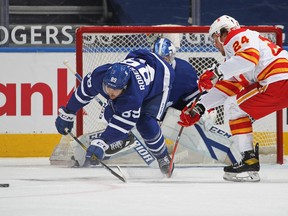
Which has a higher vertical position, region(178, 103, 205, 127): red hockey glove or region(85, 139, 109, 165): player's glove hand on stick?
region(178, 103, 205, 127): red hockey glove

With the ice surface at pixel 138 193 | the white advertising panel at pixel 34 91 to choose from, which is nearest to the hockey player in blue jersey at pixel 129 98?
the ice surface at pixel 138 193

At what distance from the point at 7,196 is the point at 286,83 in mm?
Answer: 1781

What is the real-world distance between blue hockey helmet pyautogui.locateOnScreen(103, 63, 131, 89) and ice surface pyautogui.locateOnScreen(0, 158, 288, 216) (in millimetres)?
505

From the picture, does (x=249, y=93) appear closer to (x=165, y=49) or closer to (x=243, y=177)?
(x=243, y=177)

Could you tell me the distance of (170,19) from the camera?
867cm

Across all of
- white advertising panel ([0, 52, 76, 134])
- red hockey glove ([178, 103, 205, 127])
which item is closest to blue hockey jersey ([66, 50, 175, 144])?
red hockey glove ([178, 103, 205, 127])

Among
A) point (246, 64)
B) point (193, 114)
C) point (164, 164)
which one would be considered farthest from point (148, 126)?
point (246, 64)

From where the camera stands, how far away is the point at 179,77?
706cm

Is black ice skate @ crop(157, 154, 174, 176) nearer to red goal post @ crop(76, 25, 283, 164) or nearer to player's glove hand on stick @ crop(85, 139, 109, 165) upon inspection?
player's glove hand on stick @ crop(85, 139, 109, 165)

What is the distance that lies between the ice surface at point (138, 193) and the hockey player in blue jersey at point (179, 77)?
467 millimetres

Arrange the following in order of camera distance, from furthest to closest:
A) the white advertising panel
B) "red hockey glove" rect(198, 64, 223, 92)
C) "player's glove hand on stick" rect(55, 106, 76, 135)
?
the white advertising panel
"red hockey glove" rect(198, 64, 223, 92)
"player's glove hand on stick" rect(55, 106, 76, 135)

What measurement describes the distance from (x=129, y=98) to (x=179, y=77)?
1.24 metres

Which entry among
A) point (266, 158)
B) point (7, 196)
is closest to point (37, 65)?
point (266, 158)

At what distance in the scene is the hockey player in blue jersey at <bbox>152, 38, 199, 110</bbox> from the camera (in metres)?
7.04
